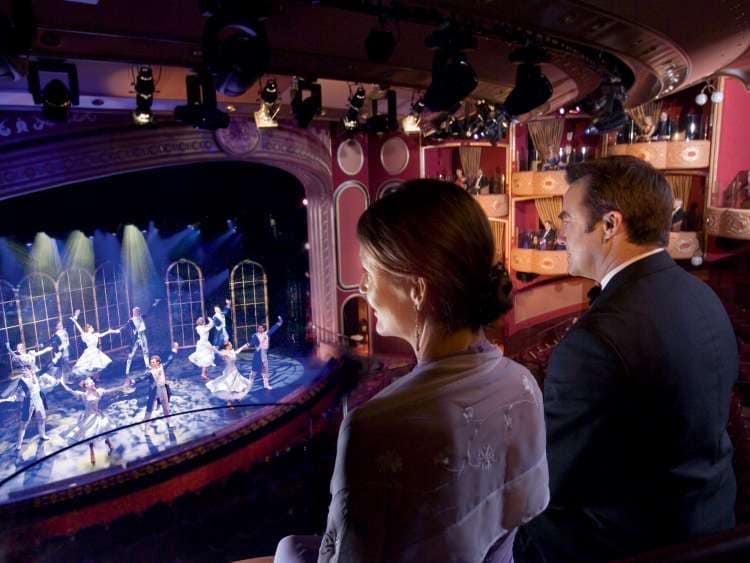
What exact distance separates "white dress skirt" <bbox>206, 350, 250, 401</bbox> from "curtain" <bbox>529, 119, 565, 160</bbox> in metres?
7.79

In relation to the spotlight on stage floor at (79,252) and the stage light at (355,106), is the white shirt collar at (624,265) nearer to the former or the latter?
the stage light at (355,106)

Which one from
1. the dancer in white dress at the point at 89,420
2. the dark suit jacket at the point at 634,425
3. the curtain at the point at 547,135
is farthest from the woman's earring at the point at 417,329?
the curtain at the point at 547,135

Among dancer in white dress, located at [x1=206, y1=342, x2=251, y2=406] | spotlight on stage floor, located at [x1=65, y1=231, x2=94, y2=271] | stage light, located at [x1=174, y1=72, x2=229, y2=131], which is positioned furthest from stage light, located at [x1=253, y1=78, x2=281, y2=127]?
spotlight on stage floor, located at [x1=65, y1=231, x2=94, y2=271]

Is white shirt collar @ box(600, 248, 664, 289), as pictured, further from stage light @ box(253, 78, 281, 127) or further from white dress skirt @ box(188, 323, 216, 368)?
white dress skirt @ box(188, 323, 216, 368)

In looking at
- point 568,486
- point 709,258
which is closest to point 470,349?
point 568,486

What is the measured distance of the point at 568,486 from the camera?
5.10 ft

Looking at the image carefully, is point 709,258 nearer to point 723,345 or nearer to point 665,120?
point 665,120

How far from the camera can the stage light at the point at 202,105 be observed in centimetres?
524

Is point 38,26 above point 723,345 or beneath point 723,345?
above

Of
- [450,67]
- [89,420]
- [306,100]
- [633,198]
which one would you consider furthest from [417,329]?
[89,420]

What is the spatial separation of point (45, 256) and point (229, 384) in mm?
3885

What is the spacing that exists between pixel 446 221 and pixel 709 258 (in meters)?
12.0

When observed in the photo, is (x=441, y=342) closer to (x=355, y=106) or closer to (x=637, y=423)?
(x=637, y=423)

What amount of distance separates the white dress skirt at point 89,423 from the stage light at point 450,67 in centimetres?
733
